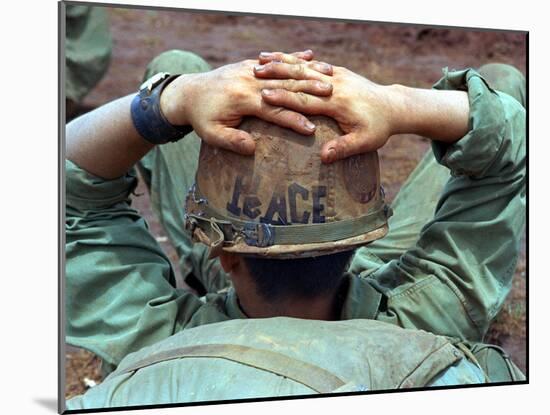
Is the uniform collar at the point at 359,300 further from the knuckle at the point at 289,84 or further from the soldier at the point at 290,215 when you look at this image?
the knuckle at the point at 289,84

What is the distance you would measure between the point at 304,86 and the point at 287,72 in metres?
0.05

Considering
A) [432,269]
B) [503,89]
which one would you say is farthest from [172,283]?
[503,89]

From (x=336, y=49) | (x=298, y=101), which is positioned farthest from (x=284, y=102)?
(x=336, y=49)

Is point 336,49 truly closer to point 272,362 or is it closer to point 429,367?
point 429,367

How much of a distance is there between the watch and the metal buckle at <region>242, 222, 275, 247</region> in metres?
0.30

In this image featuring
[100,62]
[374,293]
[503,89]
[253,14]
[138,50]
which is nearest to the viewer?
[374,293]

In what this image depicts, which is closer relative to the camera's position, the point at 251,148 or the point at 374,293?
the point at 251,148

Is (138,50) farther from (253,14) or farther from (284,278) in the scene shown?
(284,278)

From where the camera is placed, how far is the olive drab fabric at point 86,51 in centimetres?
425

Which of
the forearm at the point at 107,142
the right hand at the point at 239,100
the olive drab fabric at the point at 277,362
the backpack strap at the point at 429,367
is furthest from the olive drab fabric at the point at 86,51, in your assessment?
the backpack strap at the point at 429,367

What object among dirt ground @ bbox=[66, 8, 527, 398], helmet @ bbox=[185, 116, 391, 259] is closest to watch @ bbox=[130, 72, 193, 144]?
helmet @ bbox=[185, 116, 391, 259]

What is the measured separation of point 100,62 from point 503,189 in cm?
203

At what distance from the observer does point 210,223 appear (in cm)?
288

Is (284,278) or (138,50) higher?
(138,50)
